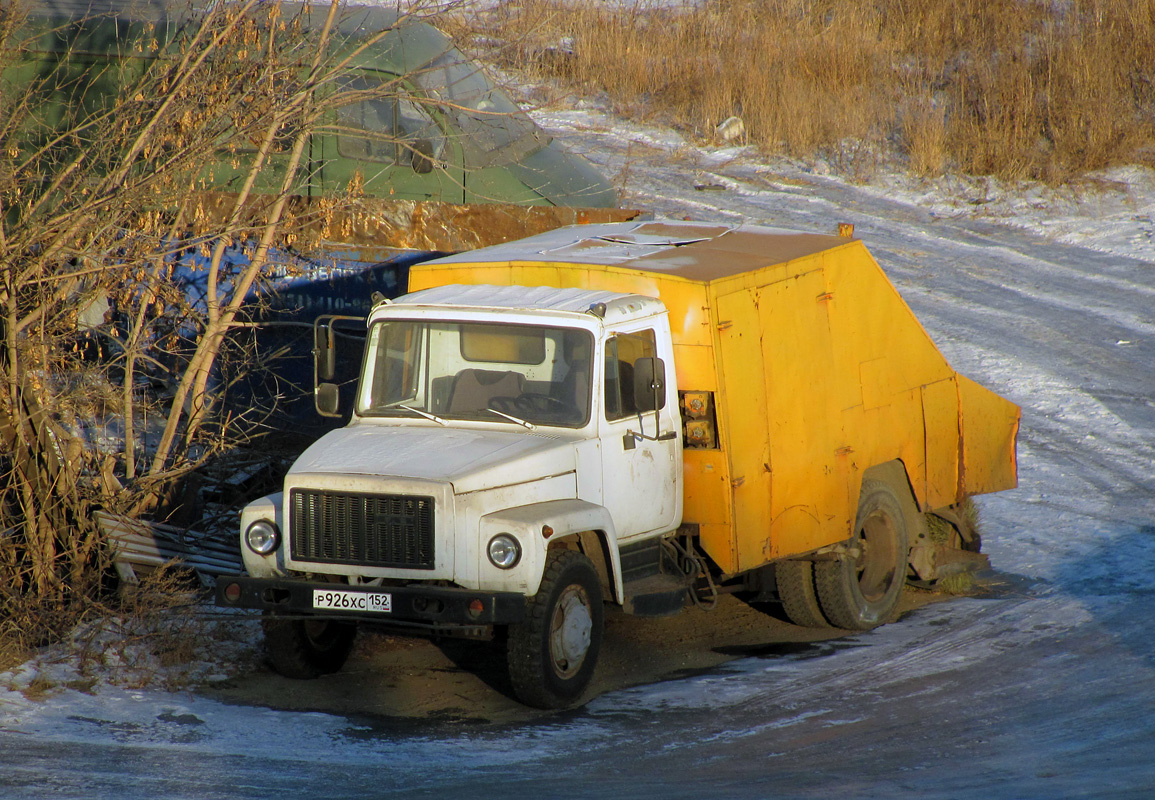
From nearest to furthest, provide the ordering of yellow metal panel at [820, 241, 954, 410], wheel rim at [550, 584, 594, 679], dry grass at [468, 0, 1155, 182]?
wheel rim at [550, 584, 594, 679], yellow metal panel at [820, 241, 954, 410], dry grass at [468, 0, 1155, 182]

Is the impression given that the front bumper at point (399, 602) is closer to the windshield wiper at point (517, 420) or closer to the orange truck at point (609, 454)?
the orange truck at point (609, 454)

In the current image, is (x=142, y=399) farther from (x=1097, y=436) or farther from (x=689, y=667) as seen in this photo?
(x=1097, y=436)

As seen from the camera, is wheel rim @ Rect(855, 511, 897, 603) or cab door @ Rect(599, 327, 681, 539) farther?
wheel rim @ Rect(855, 511, 897, 603)

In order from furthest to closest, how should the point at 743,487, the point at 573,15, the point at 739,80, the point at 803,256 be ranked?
the point at 573,15 → the point at 739,80 → the point at 803,256 → the point at 743,487

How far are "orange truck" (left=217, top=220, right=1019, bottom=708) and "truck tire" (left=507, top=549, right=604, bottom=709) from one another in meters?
0.01

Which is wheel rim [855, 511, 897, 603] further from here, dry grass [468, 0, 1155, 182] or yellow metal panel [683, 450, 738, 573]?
dry grass [468, 0, 1155, 182]

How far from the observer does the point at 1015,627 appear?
8789 millimetres

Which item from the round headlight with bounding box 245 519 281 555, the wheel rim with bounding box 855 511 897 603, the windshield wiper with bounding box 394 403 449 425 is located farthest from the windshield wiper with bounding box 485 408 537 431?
the wheel rim with bounding box 855 511 897 603

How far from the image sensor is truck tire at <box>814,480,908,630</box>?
29.0 feet

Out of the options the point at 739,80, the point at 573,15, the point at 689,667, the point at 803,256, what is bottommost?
the point at 689,667

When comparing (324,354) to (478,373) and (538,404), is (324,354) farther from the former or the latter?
(538,404)

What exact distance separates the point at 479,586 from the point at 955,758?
2.53 m

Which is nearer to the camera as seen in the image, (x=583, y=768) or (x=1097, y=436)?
(x=583, y=768)

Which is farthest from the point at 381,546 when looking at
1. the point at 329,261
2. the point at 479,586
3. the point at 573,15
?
the point at 573,15
